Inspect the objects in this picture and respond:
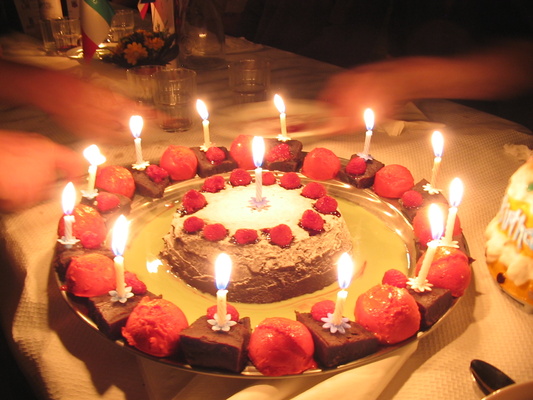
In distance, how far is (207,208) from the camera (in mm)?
1556

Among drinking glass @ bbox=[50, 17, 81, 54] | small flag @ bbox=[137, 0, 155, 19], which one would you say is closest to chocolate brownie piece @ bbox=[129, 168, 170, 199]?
small flag @ bbox=[137, 0, 155, 19]

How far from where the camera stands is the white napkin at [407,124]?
7.31 ft

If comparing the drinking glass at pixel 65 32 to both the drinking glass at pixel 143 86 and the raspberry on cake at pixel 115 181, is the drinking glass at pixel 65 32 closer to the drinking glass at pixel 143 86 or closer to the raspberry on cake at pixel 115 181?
the drinking glass at pixel 143 86

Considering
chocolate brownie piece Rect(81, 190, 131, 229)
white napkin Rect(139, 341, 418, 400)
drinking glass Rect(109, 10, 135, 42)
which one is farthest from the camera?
drinking glass Rect(109, 10, 135, 42)

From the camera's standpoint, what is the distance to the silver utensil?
0.99 m

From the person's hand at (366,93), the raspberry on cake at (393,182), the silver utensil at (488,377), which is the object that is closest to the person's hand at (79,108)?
the person's hand at (366,93)

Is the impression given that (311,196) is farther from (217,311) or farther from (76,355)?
(76,355)

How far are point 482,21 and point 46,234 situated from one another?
267 centimetres

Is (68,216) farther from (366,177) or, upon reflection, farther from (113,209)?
(366,177)

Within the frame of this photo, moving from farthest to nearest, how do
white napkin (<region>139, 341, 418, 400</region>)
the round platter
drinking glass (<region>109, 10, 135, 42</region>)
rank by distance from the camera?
drinking glass (<region>109, 10, 135, 42</region>), the round platter, white napkin (<region>139, 341, 418, 400</region>)

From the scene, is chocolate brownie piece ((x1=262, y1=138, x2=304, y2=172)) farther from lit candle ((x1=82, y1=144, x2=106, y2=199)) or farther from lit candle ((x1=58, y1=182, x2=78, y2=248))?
lit candle ((x1=58, y1=182, x2=78, y2=248))

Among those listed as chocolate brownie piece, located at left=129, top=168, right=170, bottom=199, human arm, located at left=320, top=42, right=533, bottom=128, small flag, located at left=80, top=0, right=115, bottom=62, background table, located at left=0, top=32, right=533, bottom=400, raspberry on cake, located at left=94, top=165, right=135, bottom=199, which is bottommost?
background table, located at left=0, top=32, right=533, bottom=400

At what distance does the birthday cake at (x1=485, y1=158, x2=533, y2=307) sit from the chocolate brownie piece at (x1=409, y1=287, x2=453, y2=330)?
0.72ft

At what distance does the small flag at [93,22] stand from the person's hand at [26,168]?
1393mm
